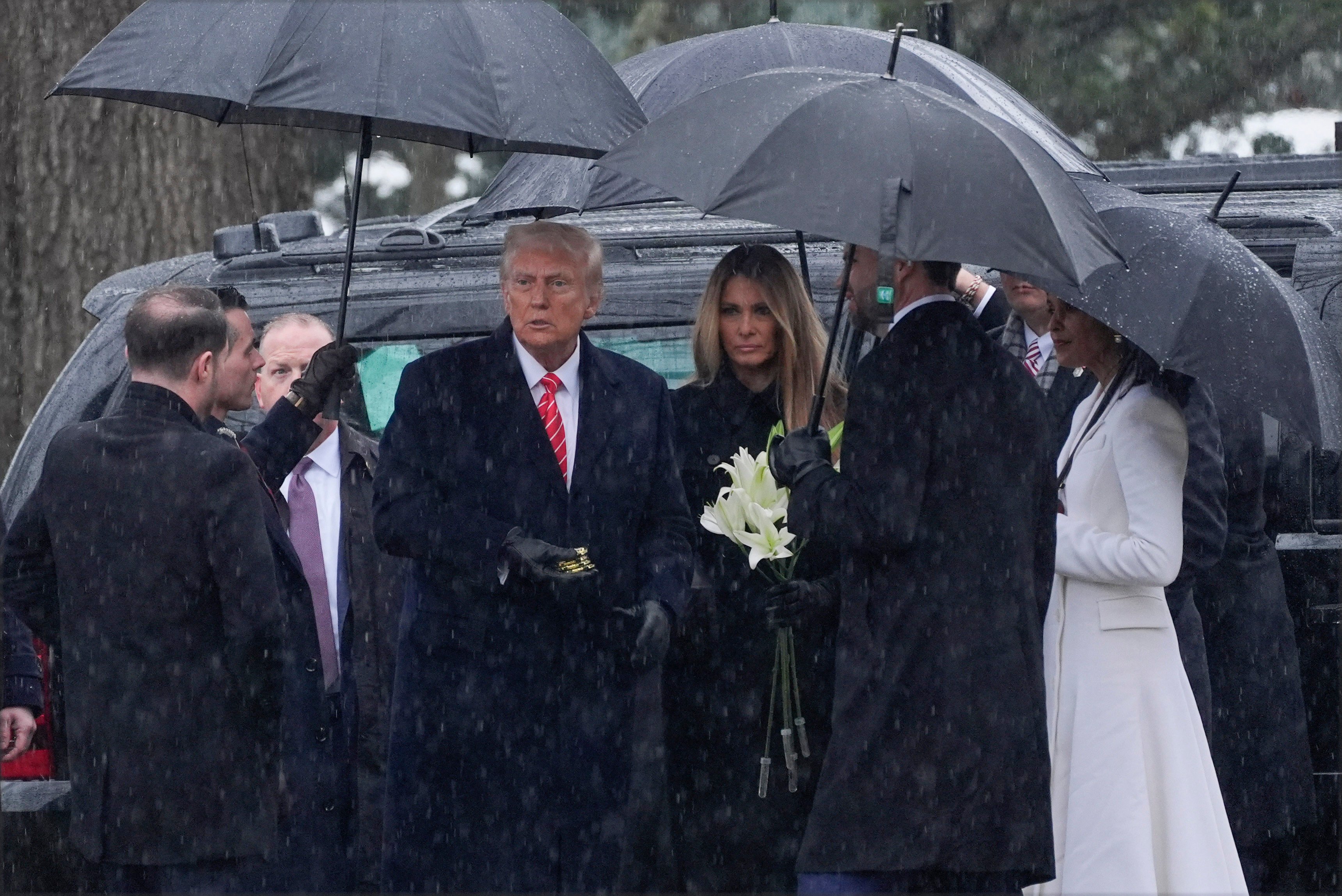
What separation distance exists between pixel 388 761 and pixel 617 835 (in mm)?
579

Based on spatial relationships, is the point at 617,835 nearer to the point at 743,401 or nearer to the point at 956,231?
the point at 743,401

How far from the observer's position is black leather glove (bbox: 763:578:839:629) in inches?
175

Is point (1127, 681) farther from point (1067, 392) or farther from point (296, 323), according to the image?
point (296, 323)

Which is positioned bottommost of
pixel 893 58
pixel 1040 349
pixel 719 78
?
pixel 1040 349

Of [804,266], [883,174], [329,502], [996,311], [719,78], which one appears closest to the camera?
[883,174]

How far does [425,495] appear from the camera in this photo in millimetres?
4316

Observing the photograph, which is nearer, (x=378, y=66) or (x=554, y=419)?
(x=378, y=66)

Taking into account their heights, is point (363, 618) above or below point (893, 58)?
below

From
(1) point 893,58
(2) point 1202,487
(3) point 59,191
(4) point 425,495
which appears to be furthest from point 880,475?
(3) point 59,191

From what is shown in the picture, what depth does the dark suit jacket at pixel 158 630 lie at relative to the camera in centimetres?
399

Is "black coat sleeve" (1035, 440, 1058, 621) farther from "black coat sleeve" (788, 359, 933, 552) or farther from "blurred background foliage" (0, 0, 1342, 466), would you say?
"blurred background foliage" (0, 0, 1342, 466)

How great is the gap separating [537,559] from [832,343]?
32.9 inches

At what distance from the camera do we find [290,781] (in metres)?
4.67

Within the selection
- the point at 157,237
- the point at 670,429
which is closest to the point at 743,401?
the point at 670,429
